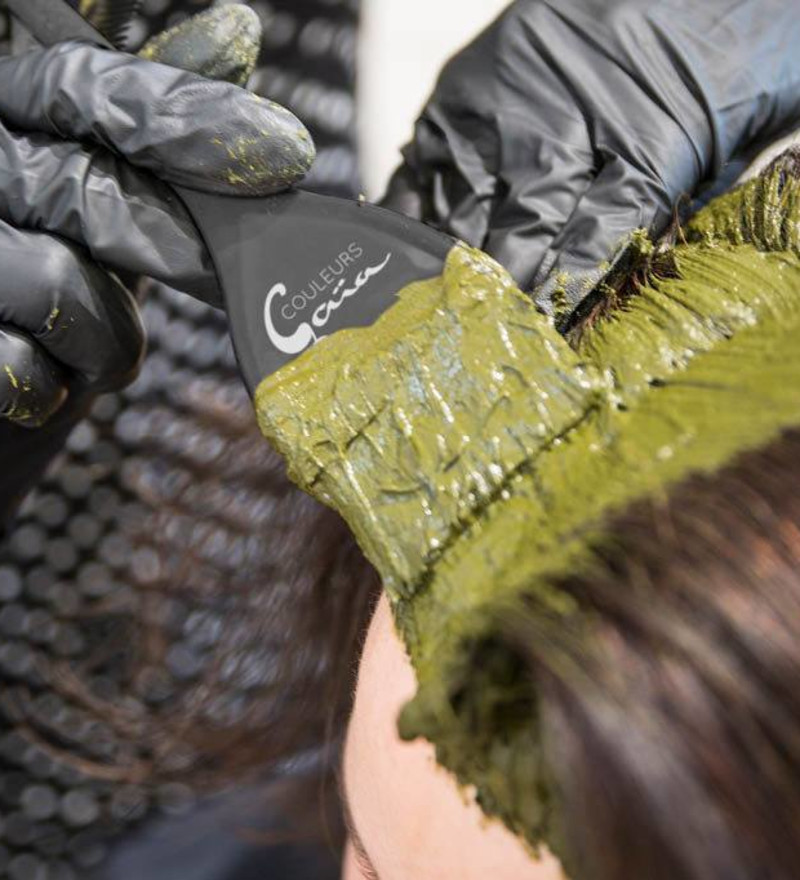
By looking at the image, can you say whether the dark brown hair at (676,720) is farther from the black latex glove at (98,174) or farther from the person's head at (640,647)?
the black latex glove at (98,174)

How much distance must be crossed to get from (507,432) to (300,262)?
0.82 ft

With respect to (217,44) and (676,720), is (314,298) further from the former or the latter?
(676,720)

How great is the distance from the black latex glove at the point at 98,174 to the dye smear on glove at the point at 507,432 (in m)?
0.17

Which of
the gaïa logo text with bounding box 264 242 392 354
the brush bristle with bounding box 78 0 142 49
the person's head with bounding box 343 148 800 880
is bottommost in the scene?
the brush bristle with bounding box 78 0 142 49

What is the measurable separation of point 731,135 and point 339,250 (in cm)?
37

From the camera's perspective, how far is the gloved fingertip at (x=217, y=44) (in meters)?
0.73

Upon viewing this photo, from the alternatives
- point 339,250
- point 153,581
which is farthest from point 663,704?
point 153,581

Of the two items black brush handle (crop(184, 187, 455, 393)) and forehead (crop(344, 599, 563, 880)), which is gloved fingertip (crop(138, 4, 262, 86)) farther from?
forehead (crop(344, 599, 563, 880))

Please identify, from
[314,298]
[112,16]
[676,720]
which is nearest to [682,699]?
[676,720]

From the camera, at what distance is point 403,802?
0.56 meters

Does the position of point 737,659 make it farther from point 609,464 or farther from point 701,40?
point 701,40

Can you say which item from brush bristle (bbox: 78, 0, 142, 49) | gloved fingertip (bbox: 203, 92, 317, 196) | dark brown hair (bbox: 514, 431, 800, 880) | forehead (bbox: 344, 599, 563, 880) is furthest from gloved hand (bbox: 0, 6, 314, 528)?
dark brown hair (bbox: 514, 431, 800, 880)

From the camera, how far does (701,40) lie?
2.59 ft

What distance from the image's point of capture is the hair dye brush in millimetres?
655
